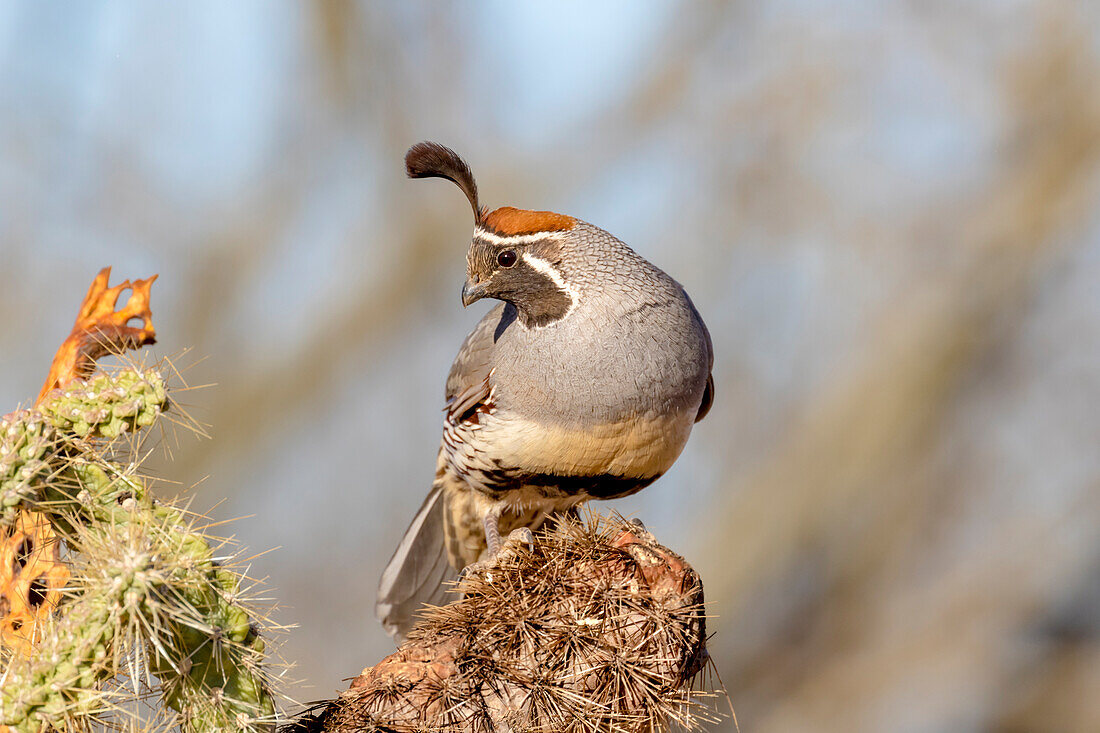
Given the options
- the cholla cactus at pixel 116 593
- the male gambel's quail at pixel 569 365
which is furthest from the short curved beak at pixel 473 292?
the cholla cactus at pixel 116 593

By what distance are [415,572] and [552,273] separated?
61.6 inches

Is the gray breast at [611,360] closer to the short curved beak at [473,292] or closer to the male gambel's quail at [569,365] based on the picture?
the male gambel's quail at [569,365]

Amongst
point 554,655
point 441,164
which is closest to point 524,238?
point 441,164

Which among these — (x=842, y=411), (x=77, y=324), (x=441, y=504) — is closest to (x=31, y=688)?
(x=77, y=324)

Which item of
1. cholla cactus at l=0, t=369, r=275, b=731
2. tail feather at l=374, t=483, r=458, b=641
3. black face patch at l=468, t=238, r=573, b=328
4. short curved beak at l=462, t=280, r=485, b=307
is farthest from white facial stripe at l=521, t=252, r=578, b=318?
cholla cactus at l=0, t=369, r=275, b=731

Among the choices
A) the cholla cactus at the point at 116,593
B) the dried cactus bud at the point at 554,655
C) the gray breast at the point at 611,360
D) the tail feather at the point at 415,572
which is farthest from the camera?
the tail feather at the point at 415,572

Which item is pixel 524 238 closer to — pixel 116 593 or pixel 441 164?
pixel 441 164

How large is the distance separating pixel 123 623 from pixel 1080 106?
289 inches

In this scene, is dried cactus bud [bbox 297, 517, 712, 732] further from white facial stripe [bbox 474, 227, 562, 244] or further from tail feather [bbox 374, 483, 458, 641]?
tail feather [bbox 374, 483, 458, 641]

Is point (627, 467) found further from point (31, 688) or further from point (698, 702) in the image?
point (31, 688)

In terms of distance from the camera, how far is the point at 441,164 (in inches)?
137

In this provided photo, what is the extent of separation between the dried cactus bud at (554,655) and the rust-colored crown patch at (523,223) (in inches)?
48.3

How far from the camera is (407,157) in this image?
11.5ft

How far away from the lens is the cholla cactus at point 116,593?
1.71 meters
